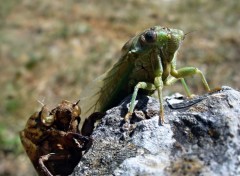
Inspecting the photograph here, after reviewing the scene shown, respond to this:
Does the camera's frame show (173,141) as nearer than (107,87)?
Yes

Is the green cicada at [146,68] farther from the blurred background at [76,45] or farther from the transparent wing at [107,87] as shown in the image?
the blurred background at [76,45]

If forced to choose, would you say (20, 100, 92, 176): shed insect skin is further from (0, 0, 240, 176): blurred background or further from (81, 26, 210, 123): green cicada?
(0, 0, 240, 176): blurred background

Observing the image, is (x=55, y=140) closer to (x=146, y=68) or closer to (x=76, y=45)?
(x=146, y=68)

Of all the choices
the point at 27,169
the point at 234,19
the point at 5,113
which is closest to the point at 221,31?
the point at 234,19

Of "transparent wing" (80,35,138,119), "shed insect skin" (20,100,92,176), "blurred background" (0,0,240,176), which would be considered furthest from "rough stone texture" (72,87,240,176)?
"blurred background" (0,0,240,176)

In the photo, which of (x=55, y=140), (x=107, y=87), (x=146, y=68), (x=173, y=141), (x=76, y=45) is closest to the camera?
(x=173, y=141)

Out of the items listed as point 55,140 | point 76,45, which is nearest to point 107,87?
point 55,140
